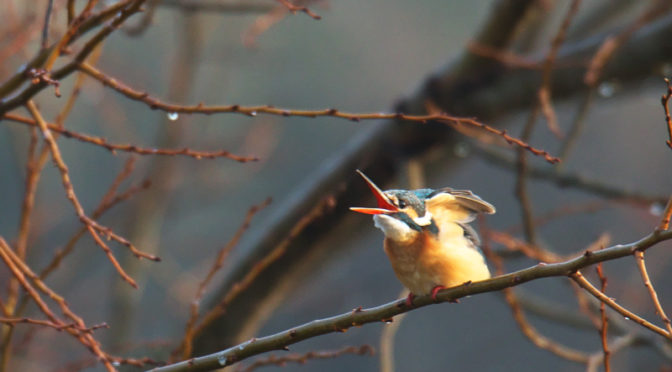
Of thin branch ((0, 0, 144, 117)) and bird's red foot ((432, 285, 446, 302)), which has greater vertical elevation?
thin branch ((0, 0, 144, 117))

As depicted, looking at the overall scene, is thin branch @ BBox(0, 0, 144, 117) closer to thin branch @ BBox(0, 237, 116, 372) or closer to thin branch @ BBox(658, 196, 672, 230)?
Answer: thin branch @ BBox(0, 237, 116, 372)

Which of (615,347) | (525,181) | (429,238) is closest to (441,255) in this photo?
(429,238)

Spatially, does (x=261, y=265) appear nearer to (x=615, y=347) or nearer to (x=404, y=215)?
(x=404, y=215)

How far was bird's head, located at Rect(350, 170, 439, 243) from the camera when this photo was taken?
1102mm

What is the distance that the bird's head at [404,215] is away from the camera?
43.4 inches

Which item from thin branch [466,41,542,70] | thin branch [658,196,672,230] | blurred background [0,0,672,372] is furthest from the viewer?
blurred background [0,0,672,372]

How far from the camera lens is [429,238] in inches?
45.7

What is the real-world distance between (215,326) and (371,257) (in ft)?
10.6

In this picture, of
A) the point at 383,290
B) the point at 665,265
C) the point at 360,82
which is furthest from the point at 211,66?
the point at 665,265

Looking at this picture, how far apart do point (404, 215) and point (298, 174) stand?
4497mm

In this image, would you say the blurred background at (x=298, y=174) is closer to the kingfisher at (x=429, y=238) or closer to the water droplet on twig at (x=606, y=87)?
the water droplet on twig at (x=606, y=87)

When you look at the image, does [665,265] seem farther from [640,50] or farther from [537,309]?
[640,50]

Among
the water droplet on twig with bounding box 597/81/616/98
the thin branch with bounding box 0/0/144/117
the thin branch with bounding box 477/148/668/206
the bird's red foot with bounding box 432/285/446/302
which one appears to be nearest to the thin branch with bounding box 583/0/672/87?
the water droplet on twig with bounding box 597/81/616/98

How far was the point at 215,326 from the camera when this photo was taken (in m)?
2.42
